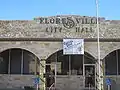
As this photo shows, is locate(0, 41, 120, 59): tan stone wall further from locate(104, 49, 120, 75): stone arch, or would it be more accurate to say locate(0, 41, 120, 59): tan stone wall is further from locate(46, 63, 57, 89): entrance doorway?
locate(46, 63, 57, 89): entrance doorway

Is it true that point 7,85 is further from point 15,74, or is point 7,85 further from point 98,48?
point 98,48

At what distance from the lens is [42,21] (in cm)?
2897

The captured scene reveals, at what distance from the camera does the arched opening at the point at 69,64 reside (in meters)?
29.3

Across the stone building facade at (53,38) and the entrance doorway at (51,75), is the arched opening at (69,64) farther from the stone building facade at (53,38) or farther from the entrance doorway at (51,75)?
the stone building facade at (53,38)

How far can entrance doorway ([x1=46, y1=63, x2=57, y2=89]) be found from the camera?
2934 cm

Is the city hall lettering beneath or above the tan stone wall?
above

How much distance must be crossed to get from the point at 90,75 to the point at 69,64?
2.36 metres

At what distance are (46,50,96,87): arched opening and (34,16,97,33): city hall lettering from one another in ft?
7.98

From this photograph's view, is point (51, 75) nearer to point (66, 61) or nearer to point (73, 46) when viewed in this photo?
point (66, 61)

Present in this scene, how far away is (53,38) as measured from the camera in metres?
28.1

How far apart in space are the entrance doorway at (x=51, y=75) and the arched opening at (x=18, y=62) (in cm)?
116

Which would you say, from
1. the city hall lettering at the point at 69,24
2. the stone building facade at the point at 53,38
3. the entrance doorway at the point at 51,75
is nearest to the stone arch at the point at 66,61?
the entrance doorway at the point at 51,75

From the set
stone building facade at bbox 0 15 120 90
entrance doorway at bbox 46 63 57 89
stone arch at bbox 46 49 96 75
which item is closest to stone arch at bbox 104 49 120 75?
stone building facade at bbox 0 15 120 90

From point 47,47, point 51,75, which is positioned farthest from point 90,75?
point 47,47
